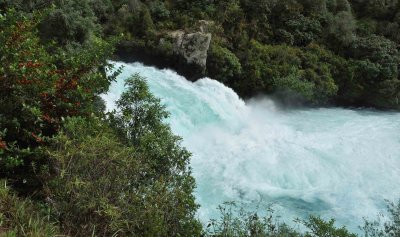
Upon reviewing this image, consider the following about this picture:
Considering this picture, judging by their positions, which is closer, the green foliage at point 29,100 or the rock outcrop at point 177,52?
the green foliage at point 29,100

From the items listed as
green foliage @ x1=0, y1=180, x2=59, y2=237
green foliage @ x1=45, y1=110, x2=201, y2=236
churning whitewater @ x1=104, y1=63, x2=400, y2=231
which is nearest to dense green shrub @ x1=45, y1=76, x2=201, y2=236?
green foliage @ x1=45, y1=110, x2=201, y2=236

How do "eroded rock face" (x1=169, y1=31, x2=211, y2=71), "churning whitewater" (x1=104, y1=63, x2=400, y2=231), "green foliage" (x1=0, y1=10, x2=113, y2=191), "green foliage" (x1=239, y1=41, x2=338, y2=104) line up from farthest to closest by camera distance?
"green foliage" (x1=239, y1=41, x2=338, y2=104) < "eroded rock face" (x1=169, y1=31, x2=211, y2=71) < "churning whitewater" (x1=104, y1=63, x2=400, y2=231) < "green foliage" (x1=0, y1=10, x2=113, y2=191)

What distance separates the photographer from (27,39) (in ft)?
22.4

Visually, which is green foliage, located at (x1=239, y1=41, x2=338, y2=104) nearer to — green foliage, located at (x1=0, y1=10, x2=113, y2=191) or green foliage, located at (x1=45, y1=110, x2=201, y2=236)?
green foliage, located at (x1=0, y1=10, x2=113, y2=191)

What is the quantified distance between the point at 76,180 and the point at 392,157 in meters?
12.0

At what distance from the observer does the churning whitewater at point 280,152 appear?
11273mm

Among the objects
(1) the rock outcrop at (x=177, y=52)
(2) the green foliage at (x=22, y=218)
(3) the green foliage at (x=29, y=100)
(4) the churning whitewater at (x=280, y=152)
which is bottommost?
(4) the churning whitewater at (x=280, y=152)

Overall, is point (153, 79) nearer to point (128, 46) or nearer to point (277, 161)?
point (128, 46)

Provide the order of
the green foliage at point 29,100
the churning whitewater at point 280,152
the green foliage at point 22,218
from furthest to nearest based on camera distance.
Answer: the churning whitewater at point 280,152 < the green foliage at point 29,100 < the green foliage at point 22,218

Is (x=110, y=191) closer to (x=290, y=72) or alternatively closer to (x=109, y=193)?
(x=109, y=193)

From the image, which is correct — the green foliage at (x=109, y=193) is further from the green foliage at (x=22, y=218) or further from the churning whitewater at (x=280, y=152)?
the churning whitewater at (x=280, y=152)

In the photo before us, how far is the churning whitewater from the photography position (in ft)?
37.0

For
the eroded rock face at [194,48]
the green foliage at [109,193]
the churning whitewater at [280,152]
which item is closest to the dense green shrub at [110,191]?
the green foliage at [109,193]

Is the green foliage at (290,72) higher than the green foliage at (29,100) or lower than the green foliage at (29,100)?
lower
